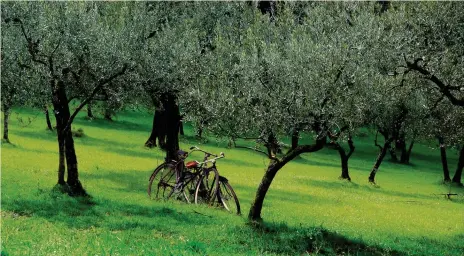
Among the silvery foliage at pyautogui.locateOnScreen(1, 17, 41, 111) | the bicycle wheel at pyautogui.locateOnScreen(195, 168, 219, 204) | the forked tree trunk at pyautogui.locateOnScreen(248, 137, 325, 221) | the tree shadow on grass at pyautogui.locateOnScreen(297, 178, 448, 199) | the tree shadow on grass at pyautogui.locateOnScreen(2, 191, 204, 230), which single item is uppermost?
the silvery foliage at pyautogui.locateOnScreen(1, 17, 41, 111)

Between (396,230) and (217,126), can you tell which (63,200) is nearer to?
(217,126)

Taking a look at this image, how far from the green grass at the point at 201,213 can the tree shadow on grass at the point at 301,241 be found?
45 millimetres

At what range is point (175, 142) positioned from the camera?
36844 mm

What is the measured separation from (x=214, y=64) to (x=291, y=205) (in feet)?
33.6

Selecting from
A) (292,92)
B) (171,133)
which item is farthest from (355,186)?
(292,92)

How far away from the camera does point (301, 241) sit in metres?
18.5

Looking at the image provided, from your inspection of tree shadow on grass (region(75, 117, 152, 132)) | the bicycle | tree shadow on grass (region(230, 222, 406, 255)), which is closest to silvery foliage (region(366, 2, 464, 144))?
the bicycle

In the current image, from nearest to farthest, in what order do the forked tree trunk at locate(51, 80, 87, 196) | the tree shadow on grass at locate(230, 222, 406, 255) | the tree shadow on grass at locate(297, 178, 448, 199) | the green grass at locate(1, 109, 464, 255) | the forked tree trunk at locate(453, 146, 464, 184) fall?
the green grass at locate(1, 109, 464, 255) → the tree shadow on grass at locate(230, 222, 406, 255) → the forked tree trunk at locate(51, 80, 87, 196) → the tree shadow on grass at locate(297, 178, 448, 199) → the forked tree trunk at locate(453, 146, 464, 184)

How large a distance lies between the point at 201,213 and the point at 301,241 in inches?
209

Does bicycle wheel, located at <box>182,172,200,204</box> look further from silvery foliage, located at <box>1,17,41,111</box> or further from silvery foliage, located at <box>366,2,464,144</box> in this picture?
silvery foliage, located at <box>366,2,464,144</box>

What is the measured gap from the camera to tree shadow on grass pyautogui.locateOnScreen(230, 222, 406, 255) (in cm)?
1791

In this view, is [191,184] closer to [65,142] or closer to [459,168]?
[65,142]

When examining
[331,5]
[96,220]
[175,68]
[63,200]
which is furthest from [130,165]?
[331,5]

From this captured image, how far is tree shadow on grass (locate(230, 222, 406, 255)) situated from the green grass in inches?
1.8
